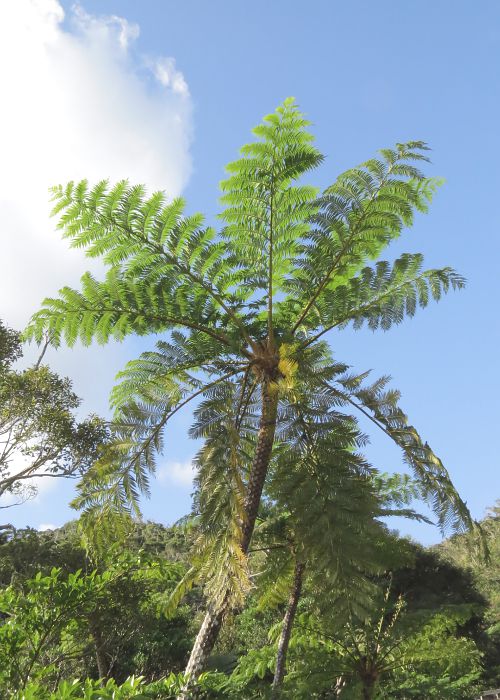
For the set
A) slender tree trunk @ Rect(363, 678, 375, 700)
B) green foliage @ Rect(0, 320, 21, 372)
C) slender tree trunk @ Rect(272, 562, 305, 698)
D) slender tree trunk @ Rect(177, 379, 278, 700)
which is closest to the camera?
slender tree trunk @ Rect(177, 379, 278, 700)

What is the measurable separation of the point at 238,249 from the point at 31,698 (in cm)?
454

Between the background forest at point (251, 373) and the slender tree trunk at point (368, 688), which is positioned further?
the slender tree trunk at point (368, 688)

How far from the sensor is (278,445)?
6.72 metres

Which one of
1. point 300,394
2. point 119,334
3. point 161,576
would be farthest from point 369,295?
point 161,576

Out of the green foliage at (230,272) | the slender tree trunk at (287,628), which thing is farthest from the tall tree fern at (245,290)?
the slender tree trunk at (287,628)

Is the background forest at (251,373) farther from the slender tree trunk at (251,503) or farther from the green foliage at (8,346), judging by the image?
the green foliage at (8,346)

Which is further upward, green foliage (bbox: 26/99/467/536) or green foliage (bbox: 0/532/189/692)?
green foliage (bbox: 26/99/467/536)

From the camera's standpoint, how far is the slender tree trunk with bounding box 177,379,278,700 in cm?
504

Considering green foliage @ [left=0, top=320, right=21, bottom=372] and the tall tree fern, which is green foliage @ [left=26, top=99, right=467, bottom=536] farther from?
green foliage @ [left=0, top=320, right=21, bottom=372]

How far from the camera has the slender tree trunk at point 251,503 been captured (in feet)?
16.5

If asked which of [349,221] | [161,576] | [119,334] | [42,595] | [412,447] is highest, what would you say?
[349,221]

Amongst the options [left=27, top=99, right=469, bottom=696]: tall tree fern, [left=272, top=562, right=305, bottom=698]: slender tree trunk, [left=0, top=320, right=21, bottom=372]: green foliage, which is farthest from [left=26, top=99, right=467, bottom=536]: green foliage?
[left=0, top=320, right=21, bottom=372]: green foliage

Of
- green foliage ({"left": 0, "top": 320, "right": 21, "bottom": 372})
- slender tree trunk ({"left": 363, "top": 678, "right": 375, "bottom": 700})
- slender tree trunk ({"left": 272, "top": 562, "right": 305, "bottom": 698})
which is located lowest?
slender tree trunk ({"left": 363, "top": 678, "right": 375, "bottom": 700})

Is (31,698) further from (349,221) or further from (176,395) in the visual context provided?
(349,221)
